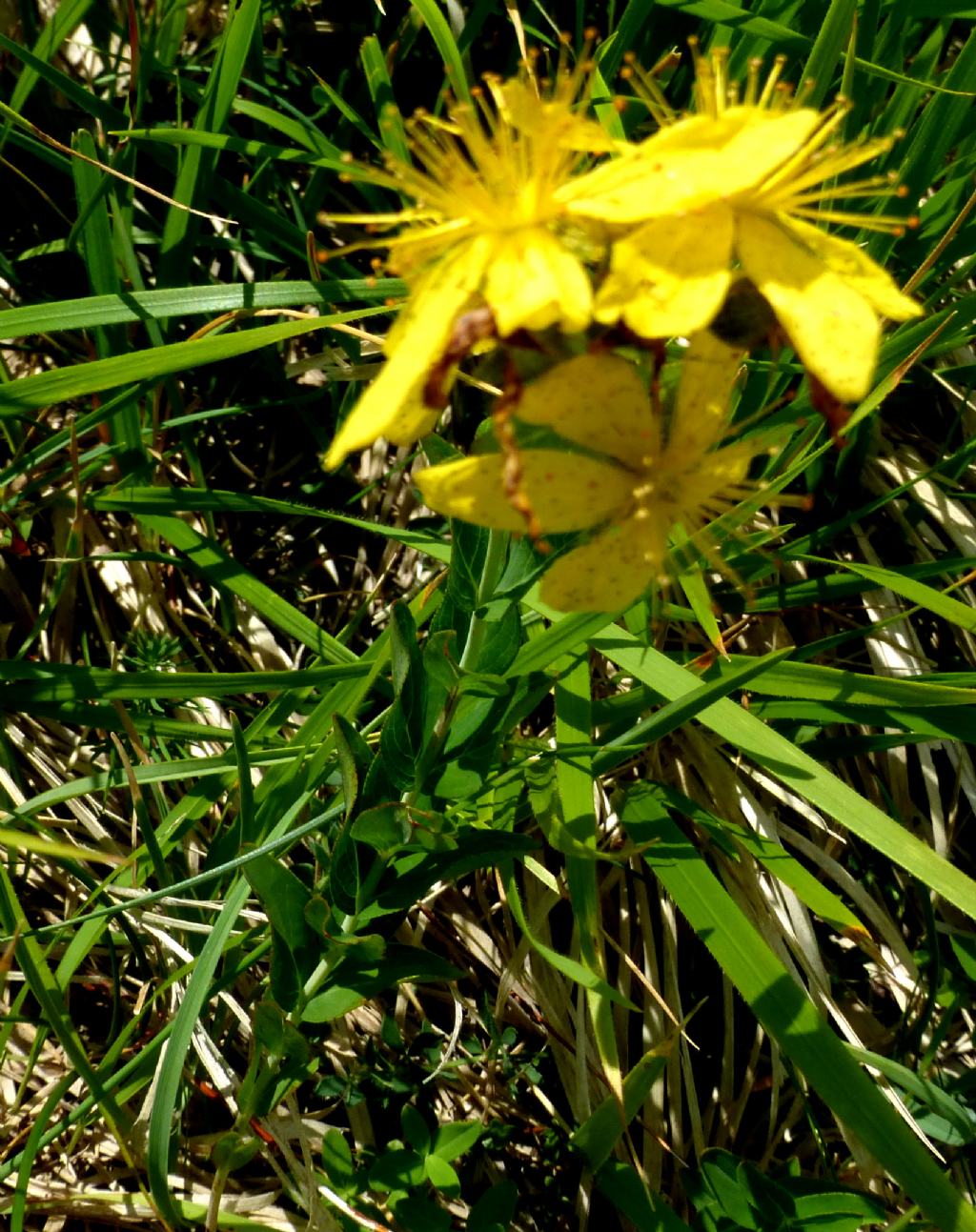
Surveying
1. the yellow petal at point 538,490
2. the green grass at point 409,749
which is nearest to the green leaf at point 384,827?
the green grass at point 409,749

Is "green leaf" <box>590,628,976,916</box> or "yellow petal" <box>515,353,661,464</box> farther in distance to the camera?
"green leaf" <box>590,628,976,916</box>

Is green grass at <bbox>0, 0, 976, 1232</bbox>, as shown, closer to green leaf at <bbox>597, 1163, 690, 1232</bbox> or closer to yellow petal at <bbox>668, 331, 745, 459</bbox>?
green leaf at <bbox>597, 1163, 690, 1232</bbox>

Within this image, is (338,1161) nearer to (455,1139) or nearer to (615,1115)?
(455,1139)

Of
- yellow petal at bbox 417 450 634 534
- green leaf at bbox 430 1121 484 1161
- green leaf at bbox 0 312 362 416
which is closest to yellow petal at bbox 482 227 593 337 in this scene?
yellow petal at bbox 417 450 634 534

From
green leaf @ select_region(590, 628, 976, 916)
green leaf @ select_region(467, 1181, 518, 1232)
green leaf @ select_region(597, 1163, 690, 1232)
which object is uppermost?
green leaf @ select_region(590, 628, 976, 916)

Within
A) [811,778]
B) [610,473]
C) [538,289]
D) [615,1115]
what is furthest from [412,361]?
[615,1115]

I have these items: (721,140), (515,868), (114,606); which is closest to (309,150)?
(114,606)

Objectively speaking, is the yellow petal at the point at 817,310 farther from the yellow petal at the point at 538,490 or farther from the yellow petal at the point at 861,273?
the yellow petal at the point at 538,490
